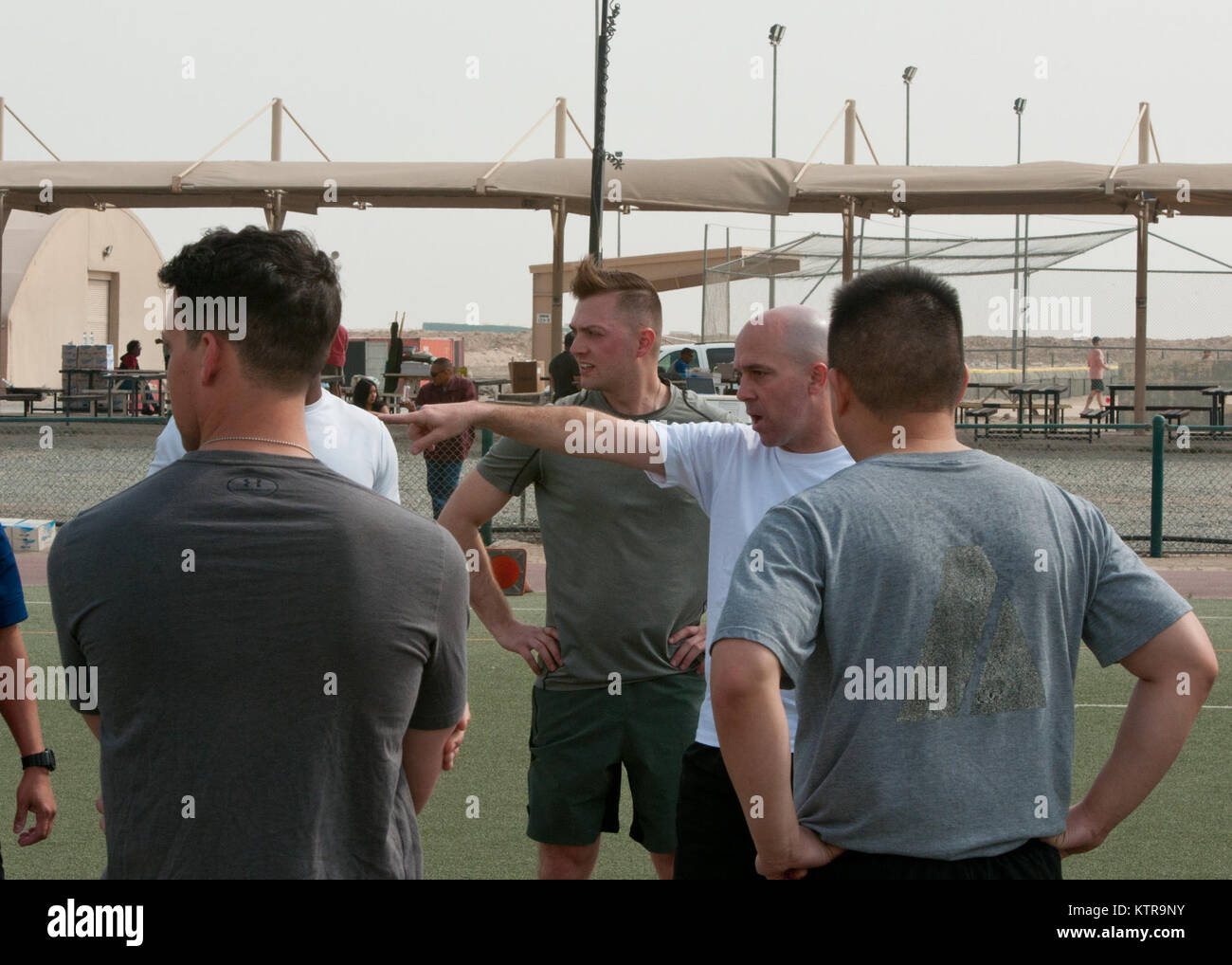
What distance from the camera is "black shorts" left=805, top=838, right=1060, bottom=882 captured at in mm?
2244

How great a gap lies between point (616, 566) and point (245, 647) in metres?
2.44

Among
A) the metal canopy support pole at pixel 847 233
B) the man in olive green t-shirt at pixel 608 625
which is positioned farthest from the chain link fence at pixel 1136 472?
the man in olive green t-shirt at pixel 608 625

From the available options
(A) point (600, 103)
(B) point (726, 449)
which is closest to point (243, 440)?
(B) point (726, 449)

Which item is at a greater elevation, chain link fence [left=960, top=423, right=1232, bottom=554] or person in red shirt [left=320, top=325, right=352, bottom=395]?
person in red shirt [left=320, top=325, right=352, bottom=395]

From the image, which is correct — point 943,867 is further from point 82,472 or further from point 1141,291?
point 1141,291

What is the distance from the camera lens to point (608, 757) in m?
4.35

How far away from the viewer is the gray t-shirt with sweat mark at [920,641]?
86.2 inches

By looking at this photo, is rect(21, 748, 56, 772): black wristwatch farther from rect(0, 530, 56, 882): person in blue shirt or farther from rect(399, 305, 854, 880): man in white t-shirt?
rect(399, 305, 854, 880): man in white t-shirt

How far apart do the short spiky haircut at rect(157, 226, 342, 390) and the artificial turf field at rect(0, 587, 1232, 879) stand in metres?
3.54

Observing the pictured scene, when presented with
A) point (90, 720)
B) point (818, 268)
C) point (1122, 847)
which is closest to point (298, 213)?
point (818, 268)

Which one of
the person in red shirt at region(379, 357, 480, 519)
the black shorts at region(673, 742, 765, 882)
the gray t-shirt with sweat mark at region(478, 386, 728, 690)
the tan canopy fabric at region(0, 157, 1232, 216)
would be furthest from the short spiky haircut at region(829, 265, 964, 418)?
the tan canopy fabric at region(0, 157, 1232, 216)
